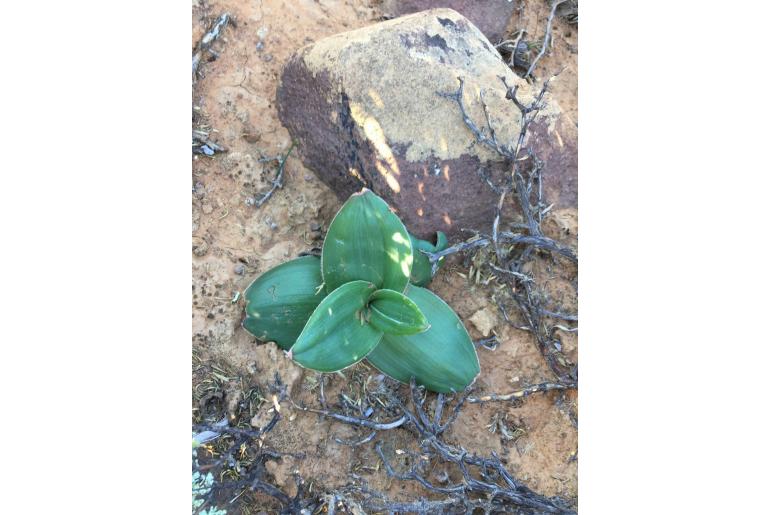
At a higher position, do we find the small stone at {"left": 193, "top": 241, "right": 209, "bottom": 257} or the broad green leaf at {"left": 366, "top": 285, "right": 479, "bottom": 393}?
the small stone at {"left": 193, "top": 241, "right": 209, "bottom": 257}

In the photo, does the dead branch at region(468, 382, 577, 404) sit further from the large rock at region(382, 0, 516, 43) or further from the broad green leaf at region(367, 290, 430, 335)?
the large rock at region(382, 0, 516, 43)

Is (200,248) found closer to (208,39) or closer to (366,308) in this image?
(366,308)

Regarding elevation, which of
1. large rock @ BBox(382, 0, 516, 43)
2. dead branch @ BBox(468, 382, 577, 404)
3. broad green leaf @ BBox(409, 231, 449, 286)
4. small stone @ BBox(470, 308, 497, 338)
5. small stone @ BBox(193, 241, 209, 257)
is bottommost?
dead branch @ BBox(468, 382, 577, 404)

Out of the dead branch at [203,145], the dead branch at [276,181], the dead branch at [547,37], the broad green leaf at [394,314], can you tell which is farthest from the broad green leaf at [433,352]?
the dead branch at [547,37]

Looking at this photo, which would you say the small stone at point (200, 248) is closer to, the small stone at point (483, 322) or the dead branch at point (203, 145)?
the dead branch at point (203, 145)

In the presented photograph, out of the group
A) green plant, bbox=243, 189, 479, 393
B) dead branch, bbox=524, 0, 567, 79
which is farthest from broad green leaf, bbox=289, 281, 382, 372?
dead branch, bbox=524, 0, 567, 79

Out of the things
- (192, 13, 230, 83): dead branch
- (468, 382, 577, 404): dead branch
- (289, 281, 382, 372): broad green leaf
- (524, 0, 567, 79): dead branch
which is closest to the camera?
(289, 281, 382, 372): broad green leaf

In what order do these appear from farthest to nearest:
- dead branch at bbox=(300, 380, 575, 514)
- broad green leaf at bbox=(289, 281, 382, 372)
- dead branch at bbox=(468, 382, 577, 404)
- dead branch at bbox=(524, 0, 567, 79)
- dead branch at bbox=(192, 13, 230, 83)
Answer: dead branch at bbox=(524, 0, 567, 79)
dead branch at bbox=(192, 13, 230, 83)
dead branch at bbox=(468, 382, 577, 404)
dead branch at bbox=(300, 380, 575, 514)
broad green leaf at bbox=(289, 281, 382, 372)

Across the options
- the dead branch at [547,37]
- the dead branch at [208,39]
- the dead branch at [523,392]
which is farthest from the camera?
the dead branch at [547,37]

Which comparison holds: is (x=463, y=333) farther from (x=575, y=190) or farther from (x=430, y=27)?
(x=430, y=27)
